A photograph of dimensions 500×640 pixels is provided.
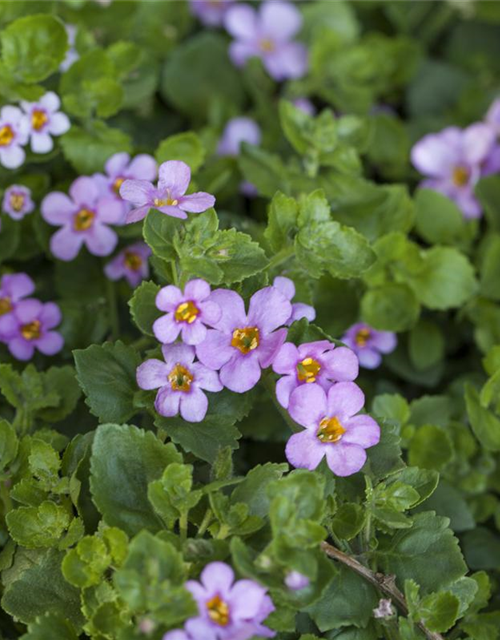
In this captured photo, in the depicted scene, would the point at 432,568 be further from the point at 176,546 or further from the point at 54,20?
the point at 54,20

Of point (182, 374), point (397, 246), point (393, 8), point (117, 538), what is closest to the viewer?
point (117, 538)

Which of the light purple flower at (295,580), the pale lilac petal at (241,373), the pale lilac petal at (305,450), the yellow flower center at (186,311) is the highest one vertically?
the yellow flower center at (186,311)

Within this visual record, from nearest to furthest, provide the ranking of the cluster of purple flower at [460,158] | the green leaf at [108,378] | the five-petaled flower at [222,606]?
the five-petaled flower at [222,606]
the green leaf at [108,378]
the cluster of purple flower at [460,158]

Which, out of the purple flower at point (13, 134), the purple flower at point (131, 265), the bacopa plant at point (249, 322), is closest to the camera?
the bacopa plant at point (249, 322)

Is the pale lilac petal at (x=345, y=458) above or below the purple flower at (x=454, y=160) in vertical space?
above

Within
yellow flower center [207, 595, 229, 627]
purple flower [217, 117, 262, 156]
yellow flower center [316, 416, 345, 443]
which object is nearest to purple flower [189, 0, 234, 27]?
purple flower [217, 117, 262, 156]

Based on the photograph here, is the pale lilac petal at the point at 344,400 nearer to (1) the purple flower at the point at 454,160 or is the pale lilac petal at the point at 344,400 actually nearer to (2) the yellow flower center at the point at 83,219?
(2) the yellow flower center at the point at 83,219

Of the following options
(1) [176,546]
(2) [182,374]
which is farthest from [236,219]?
(1) [176,546]

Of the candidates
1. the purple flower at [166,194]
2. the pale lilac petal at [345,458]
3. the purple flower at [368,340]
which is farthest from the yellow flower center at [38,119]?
the pale lilac petal at [345,458]

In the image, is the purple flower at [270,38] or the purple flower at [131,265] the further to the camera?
the purple flower at [270,38]
